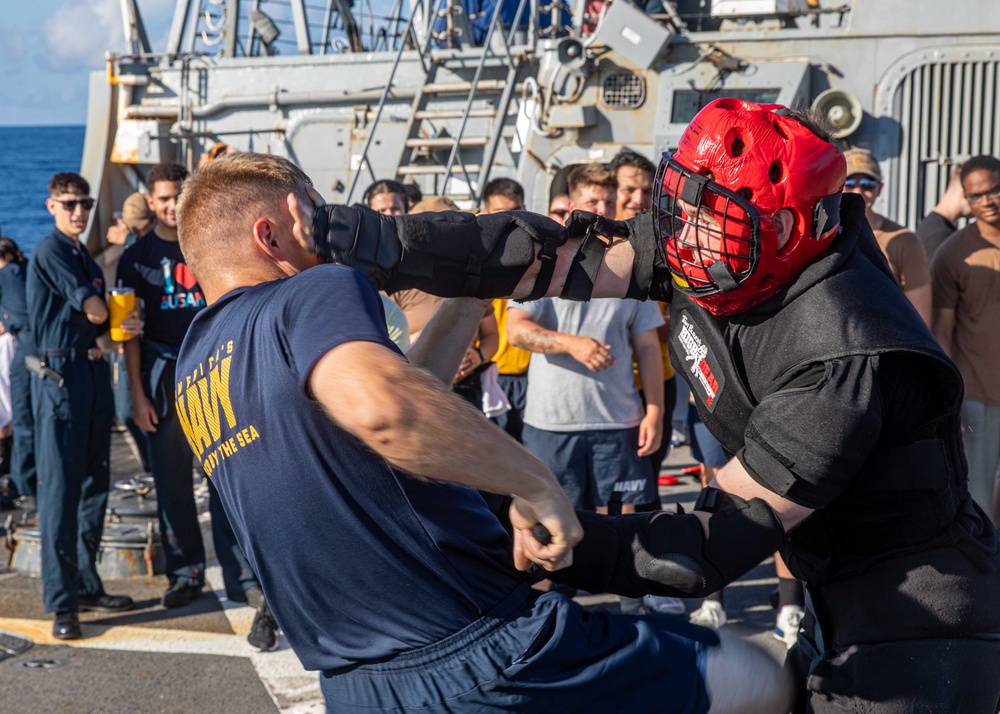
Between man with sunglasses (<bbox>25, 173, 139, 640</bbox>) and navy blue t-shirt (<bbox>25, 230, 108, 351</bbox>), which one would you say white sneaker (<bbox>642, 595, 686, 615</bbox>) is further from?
navy blue t-shirt (<bbox>25, 230, 108, 351</bbox>)

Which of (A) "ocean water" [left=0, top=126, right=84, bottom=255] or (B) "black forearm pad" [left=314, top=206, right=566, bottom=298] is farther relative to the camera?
(A) "ocean water" [left=0, top=126, right=84, bottom=255]

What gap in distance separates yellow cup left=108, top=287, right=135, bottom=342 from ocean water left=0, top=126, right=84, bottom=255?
14.4m

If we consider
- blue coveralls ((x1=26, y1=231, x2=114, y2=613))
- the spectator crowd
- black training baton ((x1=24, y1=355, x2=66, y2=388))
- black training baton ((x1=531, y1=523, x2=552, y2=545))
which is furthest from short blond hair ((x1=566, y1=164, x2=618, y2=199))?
black training baton ((x1=531, y1=523, x2=552, y2=545))

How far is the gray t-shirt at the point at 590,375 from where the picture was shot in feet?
15.4

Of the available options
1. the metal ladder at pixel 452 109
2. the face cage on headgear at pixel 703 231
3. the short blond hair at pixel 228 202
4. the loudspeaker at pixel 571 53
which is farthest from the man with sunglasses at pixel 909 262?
the metal ladder at pixel 452 109

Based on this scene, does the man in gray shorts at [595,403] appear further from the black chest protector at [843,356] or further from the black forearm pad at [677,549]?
the black forearm pad at [677,549]

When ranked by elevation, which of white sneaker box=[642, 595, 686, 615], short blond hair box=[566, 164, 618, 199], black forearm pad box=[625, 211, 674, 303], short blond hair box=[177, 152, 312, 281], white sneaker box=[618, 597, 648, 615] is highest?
short blond hair box=[566, 164, 618, 199]

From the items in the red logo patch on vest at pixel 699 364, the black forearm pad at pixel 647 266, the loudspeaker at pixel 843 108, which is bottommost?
the red logo patch on vest at pixel 699 364

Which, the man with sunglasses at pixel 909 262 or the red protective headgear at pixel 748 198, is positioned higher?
the red protective headgear at pixel 748 198

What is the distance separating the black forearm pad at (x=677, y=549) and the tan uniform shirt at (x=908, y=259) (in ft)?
11.1

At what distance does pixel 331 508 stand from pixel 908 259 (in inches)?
152

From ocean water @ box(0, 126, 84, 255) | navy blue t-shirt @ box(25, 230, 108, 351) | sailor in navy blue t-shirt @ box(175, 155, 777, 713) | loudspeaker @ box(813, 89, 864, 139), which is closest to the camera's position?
sailor in navy blue t-shirt @ box(175, 155, 777, 713)

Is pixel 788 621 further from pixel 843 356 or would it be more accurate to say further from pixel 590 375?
pixel 843 356

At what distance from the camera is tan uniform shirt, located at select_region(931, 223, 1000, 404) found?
15.9 feet
